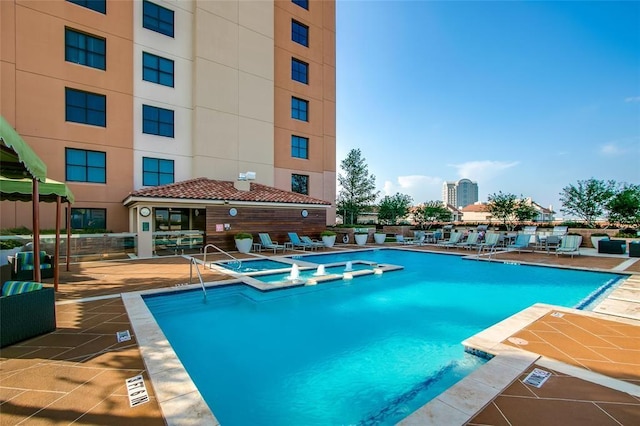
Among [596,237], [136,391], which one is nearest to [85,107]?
[136,391]

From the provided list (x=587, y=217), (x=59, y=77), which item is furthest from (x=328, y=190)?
(x=587, y=217)

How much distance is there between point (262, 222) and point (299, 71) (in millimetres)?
12968

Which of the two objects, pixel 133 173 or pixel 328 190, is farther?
pixel 328 190

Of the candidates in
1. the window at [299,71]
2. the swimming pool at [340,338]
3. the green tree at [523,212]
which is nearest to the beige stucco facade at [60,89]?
the window at [299,71]

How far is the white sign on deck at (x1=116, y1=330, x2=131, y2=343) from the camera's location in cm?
428

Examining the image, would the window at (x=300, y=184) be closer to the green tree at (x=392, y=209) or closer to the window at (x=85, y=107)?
the green tree at (x=392, y=209)

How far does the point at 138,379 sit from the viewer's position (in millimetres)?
3223

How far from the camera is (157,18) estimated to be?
1705 centimetres

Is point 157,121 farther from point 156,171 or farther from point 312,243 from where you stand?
point 312,243

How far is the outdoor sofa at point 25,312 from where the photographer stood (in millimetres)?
3850

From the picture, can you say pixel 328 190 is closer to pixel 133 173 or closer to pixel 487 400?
pixel 133 173

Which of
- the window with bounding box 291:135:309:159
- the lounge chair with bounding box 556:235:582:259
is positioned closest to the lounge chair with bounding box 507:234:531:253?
the lounge chair with bounding box 556:235:582:259

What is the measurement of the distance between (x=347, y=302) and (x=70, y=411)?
5.69 m

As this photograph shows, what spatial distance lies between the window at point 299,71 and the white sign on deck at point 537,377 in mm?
22874
